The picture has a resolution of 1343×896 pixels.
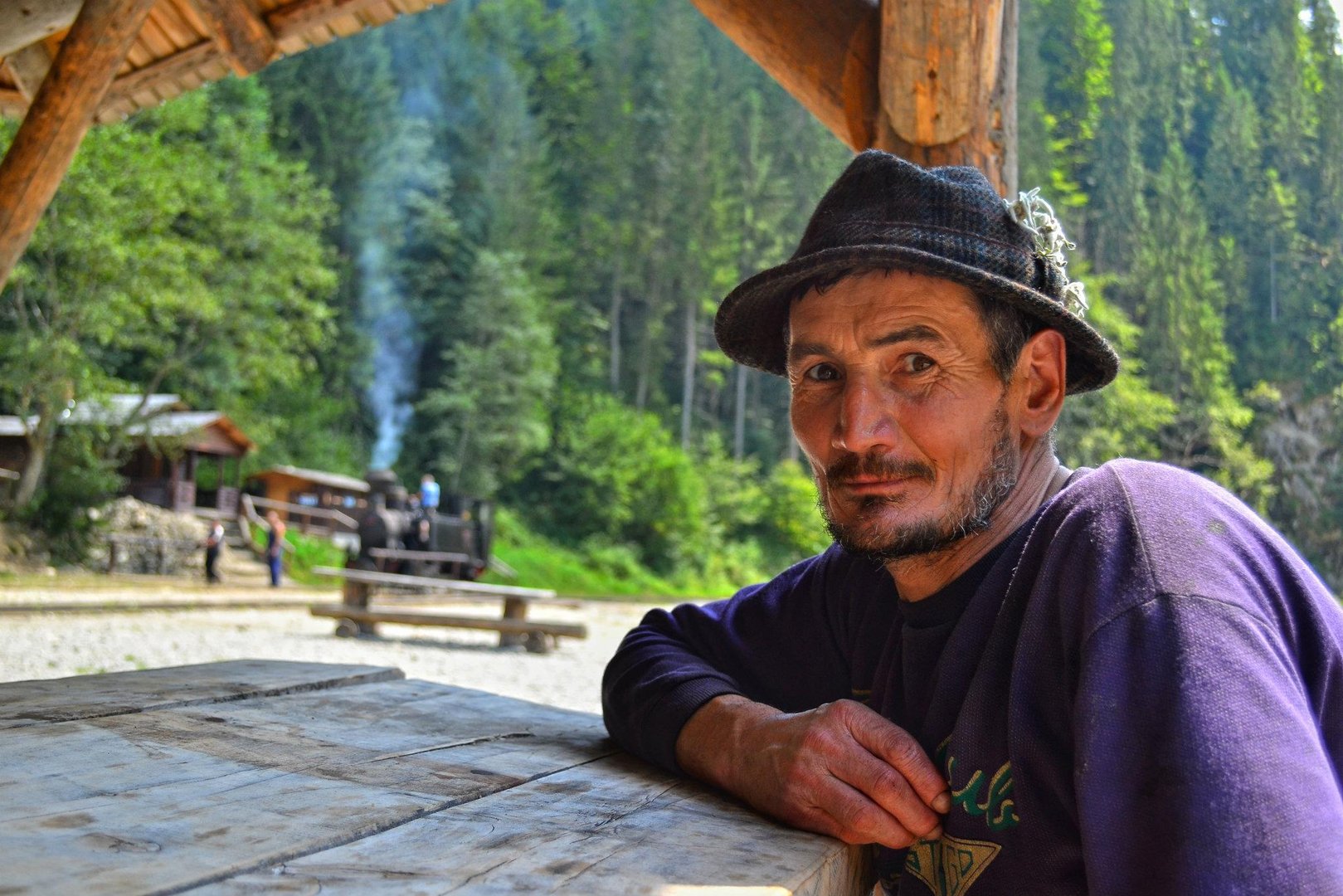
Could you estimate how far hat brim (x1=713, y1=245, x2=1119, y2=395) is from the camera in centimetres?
148

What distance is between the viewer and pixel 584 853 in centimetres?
111

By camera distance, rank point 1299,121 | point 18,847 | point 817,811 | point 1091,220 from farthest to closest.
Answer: point 1091,220, point 1299,121, point 817,811, point 18,847

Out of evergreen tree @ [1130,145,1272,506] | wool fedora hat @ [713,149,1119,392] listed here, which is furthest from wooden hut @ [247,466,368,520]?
wool fedora hat @ [713,149,1119,392]

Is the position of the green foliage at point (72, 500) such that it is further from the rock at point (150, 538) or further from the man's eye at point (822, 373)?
the man's eye at point (822, 373)

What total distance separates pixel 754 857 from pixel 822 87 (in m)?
2.17

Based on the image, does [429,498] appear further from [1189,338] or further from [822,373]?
[822,373]

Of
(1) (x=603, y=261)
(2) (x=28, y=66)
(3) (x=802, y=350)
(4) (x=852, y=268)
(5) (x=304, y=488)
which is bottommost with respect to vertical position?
(3) (x=802, y=350)

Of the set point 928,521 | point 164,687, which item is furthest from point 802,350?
point 164,687

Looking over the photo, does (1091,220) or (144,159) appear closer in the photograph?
(144,159)

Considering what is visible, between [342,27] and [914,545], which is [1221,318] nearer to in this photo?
[342,27]

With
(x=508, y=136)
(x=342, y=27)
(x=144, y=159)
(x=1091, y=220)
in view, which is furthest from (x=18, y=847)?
(x=508, y=136)

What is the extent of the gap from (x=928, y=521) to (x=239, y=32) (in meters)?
3.34

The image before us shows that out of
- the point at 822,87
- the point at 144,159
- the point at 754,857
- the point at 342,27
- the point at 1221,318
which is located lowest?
the point at 754,857

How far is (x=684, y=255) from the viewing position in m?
46.4
